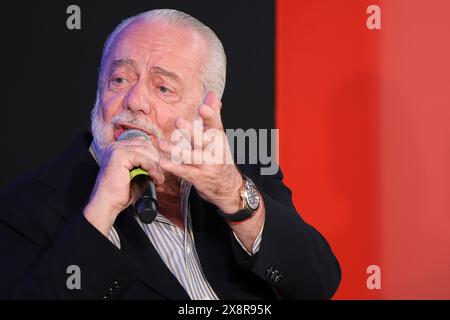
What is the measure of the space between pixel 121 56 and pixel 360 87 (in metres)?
1.07

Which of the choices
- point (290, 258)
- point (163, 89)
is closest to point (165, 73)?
point (163, 89)

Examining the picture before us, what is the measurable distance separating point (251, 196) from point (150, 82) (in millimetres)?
480

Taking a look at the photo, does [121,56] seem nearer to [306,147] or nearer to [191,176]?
[191,176]

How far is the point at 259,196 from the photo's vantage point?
1.44 metres

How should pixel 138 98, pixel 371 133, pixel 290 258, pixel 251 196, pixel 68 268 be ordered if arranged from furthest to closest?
pixel 371 133
pixel 138 98
pixel 290 258
pixel 251 196
pixel 68 268

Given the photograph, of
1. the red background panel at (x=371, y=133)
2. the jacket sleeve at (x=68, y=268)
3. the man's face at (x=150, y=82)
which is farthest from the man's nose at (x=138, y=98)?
the red background panel at (x=371, y=133)

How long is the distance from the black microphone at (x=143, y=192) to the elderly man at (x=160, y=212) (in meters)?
0.02

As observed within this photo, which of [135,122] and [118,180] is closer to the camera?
[118,180]

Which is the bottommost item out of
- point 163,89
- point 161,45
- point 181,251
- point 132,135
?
point 181,251

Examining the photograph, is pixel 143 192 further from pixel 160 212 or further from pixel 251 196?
pixel 160 212

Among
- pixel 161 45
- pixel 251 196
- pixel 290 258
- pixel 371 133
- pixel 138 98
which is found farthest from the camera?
pixel 371 133

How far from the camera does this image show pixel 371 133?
2369mm

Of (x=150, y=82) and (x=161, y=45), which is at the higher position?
(x=161, y=45)
